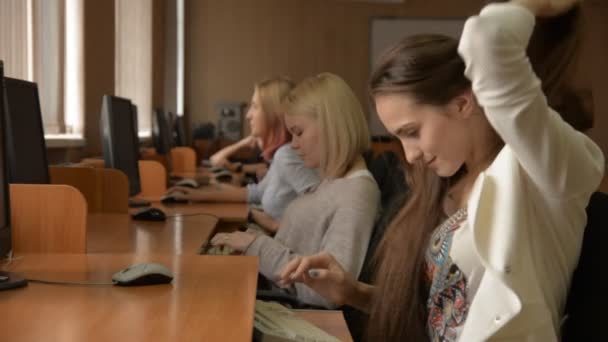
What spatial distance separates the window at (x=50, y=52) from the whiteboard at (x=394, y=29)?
18.5 feet

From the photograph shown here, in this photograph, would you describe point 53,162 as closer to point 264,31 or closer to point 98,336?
point 98,336

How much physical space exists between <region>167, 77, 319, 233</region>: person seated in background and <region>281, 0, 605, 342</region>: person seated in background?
4.80ft

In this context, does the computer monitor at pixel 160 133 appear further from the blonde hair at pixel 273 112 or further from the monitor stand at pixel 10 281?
the monitor stand at pixel 10 281

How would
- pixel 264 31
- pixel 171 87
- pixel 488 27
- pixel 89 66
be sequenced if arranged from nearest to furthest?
pixel 488 27
pixel 89 66
pixel 171 87
pixel 264 31

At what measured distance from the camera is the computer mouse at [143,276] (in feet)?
5.41

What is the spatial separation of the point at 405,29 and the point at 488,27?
353 inches

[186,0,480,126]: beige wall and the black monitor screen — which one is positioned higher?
[186,0,480,126]: beige wall

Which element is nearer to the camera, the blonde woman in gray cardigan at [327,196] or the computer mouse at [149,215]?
the blonde woman in gray cardigan at [327,196]

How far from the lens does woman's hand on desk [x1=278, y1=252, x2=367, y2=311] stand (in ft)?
6.08

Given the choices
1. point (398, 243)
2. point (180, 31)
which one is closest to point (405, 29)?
point (180, 31)

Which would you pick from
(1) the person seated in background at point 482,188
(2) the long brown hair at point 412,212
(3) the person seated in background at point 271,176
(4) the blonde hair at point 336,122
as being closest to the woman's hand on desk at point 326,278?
(1) the person seated in background at point 482,188

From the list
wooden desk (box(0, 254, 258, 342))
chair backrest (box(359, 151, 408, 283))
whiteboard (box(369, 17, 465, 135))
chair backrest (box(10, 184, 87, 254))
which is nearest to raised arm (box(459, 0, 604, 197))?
wooden desk (box(0, 254, 258, 342))

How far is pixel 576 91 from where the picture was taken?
1.30 m

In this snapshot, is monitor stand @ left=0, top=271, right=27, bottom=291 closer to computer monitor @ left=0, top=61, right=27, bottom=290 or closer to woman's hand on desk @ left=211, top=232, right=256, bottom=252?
computer monitor @ left=0, top=61, right=27, bottom=290
